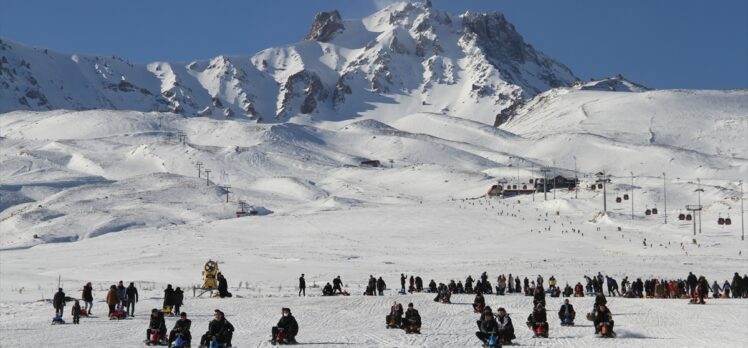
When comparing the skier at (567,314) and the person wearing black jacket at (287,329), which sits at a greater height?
the skier at (567,314)

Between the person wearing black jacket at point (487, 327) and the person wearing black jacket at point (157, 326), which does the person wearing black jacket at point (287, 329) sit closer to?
the person wearing black jacket at point (157, 326)

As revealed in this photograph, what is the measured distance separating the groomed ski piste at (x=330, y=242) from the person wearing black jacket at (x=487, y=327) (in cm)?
153

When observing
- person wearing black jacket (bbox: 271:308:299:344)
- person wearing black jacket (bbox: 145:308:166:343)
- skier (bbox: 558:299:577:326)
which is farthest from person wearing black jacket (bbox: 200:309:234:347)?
skier (bbox: 558:299:577:326)

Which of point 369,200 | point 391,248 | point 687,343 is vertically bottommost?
point 687,343

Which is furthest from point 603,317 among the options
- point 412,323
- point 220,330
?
point 220,330

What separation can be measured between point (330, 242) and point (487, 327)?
64808 millimetres

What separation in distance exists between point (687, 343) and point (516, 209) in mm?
85572

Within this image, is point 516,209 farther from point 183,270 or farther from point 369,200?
point 183,270

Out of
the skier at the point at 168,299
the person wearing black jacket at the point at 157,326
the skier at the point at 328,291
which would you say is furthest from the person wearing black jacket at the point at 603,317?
the skier at the point at 328,291

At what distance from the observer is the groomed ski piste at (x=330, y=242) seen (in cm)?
3381

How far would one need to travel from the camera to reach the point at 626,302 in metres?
41.6

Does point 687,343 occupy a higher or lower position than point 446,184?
lower

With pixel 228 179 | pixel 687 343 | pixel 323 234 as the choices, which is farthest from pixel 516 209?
pixel 687 343

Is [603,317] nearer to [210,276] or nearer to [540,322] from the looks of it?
[540,322]
